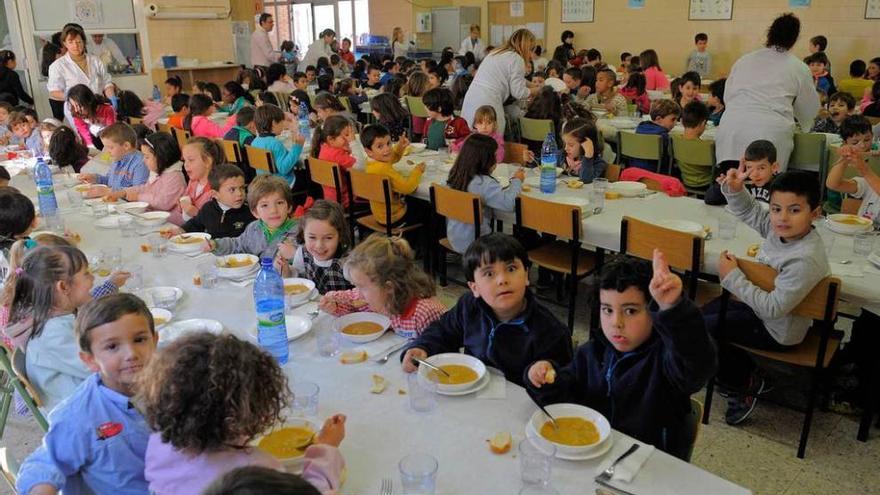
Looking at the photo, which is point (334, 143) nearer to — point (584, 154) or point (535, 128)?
point (584, 154)

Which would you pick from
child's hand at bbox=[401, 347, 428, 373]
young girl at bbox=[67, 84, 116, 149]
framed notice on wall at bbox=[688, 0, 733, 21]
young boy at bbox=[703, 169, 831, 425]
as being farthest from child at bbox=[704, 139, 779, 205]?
framed notice on wall at bbox=[688, 0, 733, 21]

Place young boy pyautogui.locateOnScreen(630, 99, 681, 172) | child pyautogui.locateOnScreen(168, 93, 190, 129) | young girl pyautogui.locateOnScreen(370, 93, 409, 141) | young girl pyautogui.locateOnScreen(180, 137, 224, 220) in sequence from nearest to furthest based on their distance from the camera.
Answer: young girl pyautogui.locateOnScreen(180, 137, 224, 220) < young boy pyautogui.locateOnScreen(630, 99, 681, 172) < young girl pyautogui.locateOnScreen(370, 93, 409, 141) < child pyautogui.locateOnScreen(168, 93, 190, 129)

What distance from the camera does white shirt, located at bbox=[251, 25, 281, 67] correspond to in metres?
12.3

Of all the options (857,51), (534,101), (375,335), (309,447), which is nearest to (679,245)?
(375,335)

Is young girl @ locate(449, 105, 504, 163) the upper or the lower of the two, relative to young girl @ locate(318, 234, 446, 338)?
upper

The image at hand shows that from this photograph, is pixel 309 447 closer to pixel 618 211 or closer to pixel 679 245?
pixel 679 245

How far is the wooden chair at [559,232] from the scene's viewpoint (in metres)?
4.02

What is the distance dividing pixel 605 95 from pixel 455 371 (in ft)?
24.1

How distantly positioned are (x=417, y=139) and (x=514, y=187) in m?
5.38

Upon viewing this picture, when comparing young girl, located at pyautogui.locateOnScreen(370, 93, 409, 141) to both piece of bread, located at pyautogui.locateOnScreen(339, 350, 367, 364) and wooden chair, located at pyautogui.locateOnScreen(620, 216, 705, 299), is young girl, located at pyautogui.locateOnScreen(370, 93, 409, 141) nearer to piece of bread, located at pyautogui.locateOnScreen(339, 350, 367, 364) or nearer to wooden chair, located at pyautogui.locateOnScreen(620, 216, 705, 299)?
wooden chair, located at pyautogui.locateOnScreen(620, 216, 705, 299)

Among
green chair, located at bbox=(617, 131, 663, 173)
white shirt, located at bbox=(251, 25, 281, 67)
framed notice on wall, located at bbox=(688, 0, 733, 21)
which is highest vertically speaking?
framed notice on wall, located at bbox=(688, 0, 733, 21)

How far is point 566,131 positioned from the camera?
5.34m

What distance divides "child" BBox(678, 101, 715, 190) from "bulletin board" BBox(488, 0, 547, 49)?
903 cm

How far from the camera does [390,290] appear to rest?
2.83 meters
